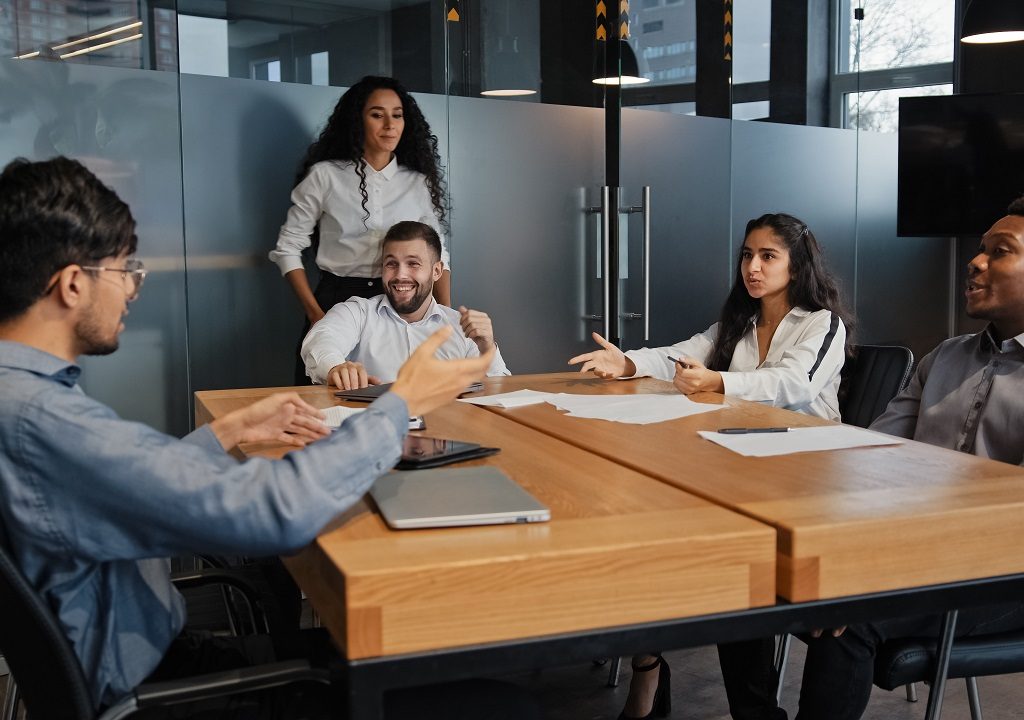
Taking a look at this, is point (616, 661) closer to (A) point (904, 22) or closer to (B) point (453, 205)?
(B) point (453, 205)

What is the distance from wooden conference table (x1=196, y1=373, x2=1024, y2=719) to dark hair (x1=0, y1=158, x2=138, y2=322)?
0.47m

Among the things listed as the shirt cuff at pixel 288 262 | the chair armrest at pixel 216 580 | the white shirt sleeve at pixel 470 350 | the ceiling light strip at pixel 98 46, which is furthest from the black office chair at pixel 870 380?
the ceiling light strip at pixel 98 46

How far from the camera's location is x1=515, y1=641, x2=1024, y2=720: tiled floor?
2.77m

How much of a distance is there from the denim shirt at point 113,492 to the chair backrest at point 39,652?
43 millimetres

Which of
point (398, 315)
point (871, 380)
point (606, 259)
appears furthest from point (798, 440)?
point (606, 259)

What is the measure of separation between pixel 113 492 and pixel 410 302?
88.4 inches

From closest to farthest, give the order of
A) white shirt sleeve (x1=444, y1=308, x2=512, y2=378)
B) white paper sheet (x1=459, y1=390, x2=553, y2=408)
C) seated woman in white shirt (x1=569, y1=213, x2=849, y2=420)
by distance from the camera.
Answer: white paper sheet (x1=459, y1=390, x2=553, y2=408), seated woman in white shirt (x1=569, y1=213, x2=849, y2=420), white shirt sleeve (x1=444, y1=308, x2=512, y2=378)

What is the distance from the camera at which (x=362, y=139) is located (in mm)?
4008

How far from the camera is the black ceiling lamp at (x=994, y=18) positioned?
14.4ft

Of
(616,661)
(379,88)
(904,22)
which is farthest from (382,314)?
(904,22)

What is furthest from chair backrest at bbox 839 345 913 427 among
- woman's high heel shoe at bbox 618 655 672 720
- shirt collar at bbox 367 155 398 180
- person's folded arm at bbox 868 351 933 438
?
shirt collar at bbox 367 155 398 180

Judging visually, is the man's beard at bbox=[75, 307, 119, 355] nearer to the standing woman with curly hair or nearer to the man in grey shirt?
the man in grey shirt

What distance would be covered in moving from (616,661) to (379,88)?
2.25m

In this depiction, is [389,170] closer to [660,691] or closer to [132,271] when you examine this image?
[660,691]
